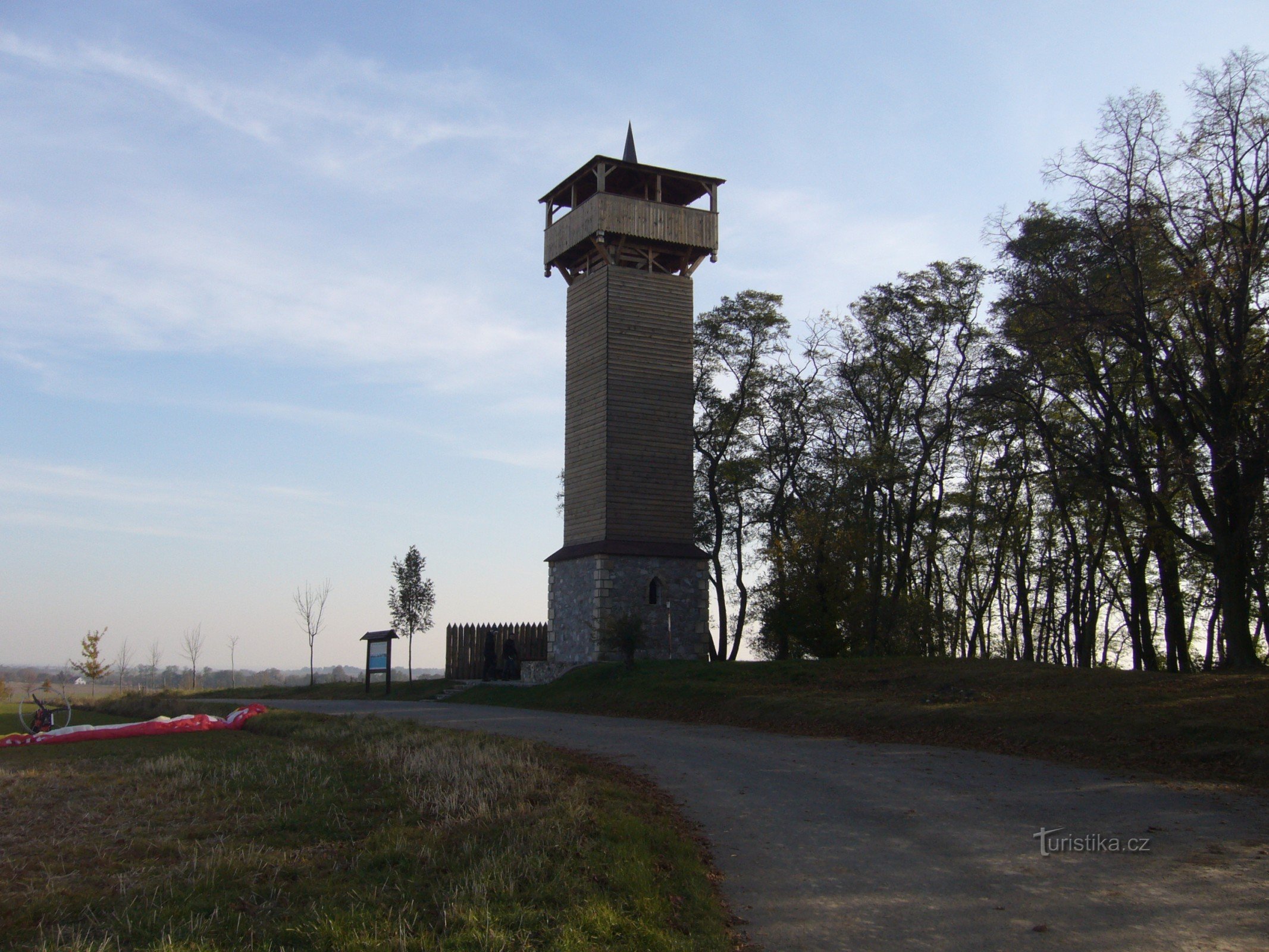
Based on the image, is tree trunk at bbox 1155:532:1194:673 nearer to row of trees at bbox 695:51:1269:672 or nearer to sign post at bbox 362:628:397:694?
row of trees at bbox 695:51:1269:672

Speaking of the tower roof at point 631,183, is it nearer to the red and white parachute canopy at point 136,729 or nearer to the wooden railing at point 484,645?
the wooden railing at point 484,645

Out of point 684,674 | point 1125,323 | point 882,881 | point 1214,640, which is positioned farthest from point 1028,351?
point 882,881

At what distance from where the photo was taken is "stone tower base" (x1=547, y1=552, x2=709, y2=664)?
27.9m

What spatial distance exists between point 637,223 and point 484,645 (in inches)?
576

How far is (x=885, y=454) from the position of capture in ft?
96.2

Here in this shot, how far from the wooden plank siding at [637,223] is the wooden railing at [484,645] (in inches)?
491

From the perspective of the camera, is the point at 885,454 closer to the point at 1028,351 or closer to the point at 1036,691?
the point at 1028,351

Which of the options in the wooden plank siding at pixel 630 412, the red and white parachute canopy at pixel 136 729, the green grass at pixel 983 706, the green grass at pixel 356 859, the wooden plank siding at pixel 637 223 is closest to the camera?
the green grass at pixel 356 859

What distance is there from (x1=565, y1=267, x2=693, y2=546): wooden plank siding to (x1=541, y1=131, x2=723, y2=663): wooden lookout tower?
0.04m

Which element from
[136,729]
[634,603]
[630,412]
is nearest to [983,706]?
[634,603]

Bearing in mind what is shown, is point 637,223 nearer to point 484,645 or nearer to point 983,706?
point 484,645

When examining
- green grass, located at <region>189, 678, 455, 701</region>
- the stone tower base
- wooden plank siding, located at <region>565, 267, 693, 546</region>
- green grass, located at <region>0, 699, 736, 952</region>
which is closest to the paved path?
green grass, located at <region>0, 699, 736, 952</region>

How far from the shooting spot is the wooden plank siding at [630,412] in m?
28.9

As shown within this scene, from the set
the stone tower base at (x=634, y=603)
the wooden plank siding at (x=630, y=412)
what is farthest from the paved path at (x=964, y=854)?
the wooden plank siding at (x=630, y=412)
